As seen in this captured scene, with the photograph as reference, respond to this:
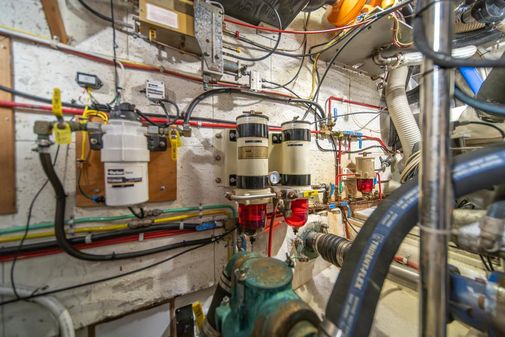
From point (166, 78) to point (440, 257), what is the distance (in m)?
1.28

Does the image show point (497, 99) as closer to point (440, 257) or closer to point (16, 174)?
point (440, 257)

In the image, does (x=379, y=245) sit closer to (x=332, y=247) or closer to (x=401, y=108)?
(x=332, y=247)

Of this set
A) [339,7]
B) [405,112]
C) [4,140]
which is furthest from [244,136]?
[405,112]

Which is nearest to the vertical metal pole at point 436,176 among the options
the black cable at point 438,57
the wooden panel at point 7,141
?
the black cable at point 438,57

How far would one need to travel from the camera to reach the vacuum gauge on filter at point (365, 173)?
1497 millimetres

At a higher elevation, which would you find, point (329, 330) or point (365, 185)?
point (365, 185)

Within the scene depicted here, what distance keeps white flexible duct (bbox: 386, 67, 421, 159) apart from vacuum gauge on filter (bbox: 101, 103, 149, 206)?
1.93 meters

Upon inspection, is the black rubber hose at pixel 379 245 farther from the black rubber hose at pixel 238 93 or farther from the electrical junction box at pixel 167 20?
the electrical junction box at pixel 167 20

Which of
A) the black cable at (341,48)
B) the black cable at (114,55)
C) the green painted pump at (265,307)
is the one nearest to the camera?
the green painted pump at (265,307)

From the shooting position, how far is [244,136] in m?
0.90

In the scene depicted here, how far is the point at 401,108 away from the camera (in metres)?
1.55

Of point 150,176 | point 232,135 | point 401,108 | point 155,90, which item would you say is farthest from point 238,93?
point 401,108

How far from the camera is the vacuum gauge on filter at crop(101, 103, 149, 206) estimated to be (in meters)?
0.68

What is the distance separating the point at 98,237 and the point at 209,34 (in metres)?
1.11
